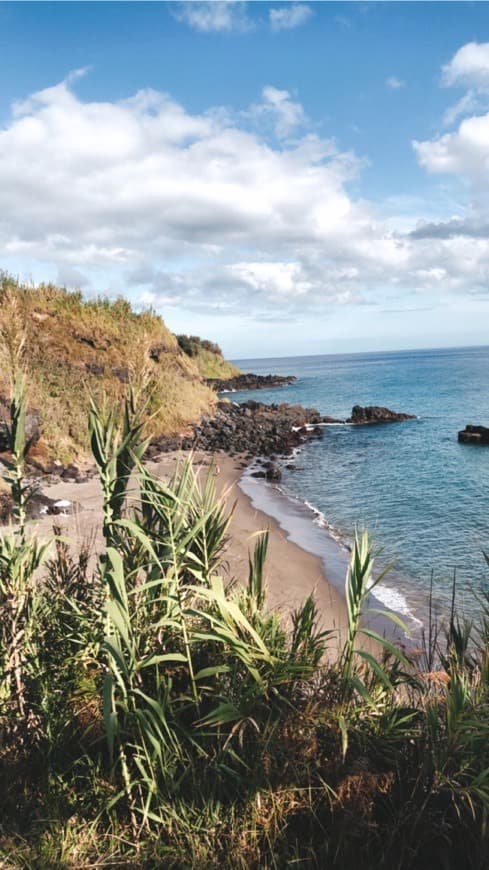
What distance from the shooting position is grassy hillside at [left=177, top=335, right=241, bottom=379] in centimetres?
7244

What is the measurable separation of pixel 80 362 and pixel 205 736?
76.6ft

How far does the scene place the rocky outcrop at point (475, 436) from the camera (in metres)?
29.4

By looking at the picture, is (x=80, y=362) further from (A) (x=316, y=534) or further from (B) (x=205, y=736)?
(B) (x=205, y=736)

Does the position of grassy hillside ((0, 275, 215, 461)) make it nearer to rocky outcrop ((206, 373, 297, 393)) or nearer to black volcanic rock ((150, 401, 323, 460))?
black volcanic rock ((150, 401, 323, 460))

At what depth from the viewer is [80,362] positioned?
2500cm

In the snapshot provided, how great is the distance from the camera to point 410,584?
11727mm

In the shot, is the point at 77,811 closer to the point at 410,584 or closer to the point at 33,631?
the point at 33,631

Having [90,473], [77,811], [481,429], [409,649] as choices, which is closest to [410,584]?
[409,649]

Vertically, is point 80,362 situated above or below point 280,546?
above

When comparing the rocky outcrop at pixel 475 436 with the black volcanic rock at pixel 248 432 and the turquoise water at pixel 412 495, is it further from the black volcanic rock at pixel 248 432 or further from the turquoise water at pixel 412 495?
the black volcanic rock at pixel 248 432

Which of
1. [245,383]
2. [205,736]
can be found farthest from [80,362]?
[245,383]

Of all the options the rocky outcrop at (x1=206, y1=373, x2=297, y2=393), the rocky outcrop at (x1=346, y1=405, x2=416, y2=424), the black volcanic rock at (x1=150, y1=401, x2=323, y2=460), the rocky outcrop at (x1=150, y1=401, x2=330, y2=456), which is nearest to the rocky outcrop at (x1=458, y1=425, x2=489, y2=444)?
the rocky outcrop at (x1=150, y1=401, x2=330, y2=456)

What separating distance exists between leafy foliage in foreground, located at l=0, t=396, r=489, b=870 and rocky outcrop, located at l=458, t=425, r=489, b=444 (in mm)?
28047

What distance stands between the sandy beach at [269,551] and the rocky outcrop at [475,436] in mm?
16599
